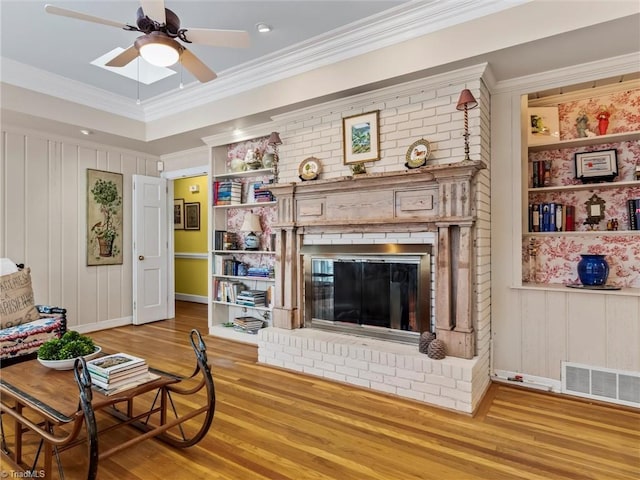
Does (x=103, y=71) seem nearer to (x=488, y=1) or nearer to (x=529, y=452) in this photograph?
(x=488, y=1)

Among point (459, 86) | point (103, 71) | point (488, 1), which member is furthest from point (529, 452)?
point (103, 71)

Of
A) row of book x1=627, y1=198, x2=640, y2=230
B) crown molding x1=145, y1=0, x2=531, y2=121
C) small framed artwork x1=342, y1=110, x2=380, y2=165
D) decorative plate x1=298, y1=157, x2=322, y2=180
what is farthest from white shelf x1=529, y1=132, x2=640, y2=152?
decorative plate x1=298, y1=157, x2=322, y2=180

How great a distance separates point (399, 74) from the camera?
2.95m

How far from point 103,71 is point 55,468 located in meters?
3.54

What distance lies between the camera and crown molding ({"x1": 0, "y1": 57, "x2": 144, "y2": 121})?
368cm

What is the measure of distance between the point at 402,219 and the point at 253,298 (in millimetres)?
2077

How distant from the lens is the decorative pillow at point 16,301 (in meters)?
3.41

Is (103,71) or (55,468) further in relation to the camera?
(103,71)

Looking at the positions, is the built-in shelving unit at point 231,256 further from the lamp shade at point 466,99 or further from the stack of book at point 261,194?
the lamp shade at point 466,99

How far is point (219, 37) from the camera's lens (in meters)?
2.31

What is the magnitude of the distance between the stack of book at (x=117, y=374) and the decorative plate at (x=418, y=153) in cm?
237

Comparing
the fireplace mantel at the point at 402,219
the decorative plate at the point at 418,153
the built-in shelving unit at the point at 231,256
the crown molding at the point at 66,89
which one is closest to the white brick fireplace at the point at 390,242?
the fireplace mantel at the point at 402,219

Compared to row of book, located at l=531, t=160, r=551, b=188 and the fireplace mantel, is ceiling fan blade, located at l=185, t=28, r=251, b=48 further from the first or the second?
row of book, located at l=531, t=160, r=551, b=188

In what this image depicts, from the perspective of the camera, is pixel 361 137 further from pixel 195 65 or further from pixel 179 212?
pixel 179 212
